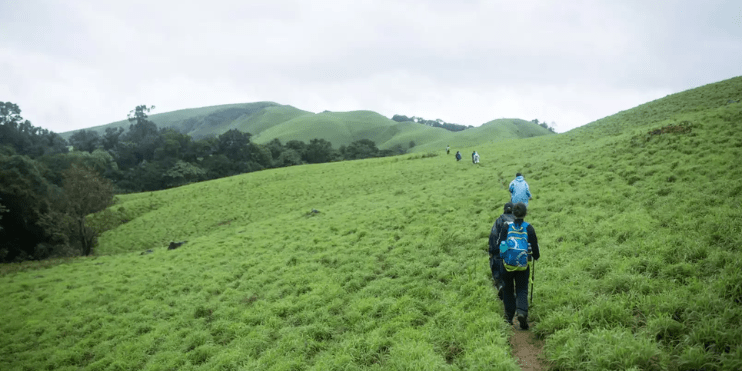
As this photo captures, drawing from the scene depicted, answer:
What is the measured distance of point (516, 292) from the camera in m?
7.36

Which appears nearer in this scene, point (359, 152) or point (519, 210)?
point (519, 210)

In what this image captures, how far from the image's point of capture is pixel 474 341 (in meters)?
6.96

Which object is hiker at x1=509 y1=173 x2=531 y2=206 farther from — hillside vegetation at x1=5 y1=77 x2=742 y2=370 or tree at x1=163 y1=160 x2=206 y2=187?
tree at x1=163 y1=160 x2=206 y2=187

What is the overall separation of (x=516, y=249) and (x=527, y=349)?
2.11 metres

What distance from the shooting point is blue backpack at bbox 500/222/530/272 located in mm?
6961

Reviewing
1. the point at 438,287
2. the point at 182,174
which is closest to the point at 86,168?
the point at 438,287

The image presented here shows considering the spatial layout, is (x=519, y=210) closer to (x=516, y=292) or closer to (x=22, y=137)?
(x=516, y=292)

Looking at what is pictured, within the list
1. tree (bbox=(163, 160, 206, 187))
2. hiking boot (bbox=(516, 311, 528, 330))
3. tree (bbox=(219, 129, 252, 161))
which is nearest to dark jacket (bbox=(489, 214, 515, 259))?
hiking boot (bbox=(516, 311, 528, 330))

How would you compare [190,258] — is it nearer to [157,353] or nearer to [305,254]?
[305,254]

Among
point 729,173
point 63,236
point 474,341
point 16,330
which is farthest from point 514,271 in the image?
point 63,236

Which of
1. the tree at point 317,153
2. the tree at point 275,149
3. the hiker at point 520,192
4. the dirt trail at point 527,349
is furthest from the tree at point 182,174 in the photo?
the dirt trail at point 527,349

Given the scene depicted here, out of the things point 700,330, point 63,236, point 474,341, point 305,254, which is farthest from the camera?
point 63,236

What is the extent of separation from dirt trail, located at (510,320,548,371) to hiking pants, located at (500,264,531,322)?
0.43 m

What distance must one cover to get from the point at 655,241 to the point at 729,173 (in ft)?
24.4
